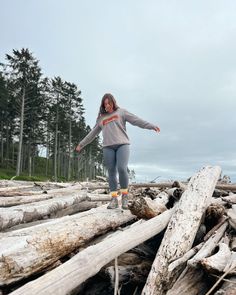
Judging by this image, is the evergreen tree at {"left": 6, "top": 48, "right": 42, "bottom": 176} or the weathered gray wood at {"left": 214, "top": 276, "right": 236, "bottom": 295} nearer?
the weathered gray wood at {"left": 214, "top": 276, "right": 236, "bottom": 295}

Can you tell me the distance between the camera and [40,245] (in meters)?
2.97

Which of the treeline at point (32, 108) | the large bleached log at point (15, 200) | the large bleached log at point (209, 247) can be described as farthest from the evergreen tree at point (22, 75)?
the large bleached log at point (209, 247)

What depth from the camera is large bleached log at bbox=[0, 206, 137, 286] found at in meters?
2.63

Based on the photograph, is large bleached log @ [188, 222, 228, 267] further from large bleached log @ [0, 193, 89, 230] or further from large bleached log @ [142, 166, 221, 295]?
large bleached log @ [0, 193, 89, 230]

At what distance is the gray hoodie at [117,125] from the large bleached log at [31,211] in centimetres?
157

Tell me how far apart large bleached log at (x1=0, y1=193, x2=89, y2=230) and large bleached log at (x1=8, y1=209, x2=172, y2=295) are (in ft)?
6.65

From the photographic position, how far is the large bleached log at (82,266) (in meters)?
2.16

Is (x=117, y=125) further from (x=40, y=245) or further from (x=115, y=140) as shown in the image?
(x=40, y=245)

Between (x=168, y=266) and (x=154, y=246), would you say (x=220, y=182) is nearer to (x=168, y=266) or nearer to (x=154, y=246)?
(x=154, y=246)

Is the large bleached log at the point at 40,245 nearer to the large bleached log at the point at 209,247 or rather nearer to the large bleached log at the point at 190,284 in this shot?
the large bleached log at the point at 190,284

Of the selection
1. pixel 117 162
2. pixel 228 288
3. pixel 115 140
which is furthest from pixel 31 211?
pixel 228 288

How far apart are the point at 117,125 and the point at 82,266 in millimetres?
3193

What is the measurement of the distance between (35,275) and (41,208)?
8.14ft

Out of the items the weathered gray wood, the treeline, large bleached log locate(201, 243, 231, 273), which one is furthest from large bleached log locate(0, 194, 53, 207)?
the treeline
